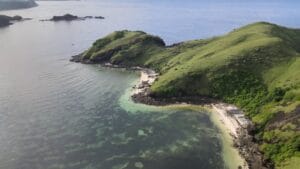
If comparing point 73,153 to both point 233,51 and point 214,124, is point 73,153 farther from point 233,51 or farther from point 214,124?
point 233,51

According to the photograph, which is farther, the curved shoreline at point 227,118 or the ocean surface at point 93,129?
the ocean surface at point 93,129

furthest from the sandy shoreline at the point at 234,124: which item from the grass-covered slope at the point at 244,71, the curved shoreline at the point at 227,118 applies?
the grass-covered slope at the point at 244,71

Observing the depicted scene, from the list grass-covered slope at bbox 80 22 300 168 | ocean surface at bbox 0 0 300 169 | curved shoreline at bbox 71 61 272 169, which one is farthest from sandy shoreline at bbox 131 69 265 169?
ocean surface at bbox 0 0 300 169

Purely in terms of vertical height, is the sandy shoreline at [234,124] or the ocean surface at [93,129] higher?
the sandy shoreline at [234,124]

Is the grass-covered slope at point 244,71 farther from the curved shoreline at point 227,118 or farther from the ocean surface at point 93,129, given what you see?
the ocean surface at point 93,129

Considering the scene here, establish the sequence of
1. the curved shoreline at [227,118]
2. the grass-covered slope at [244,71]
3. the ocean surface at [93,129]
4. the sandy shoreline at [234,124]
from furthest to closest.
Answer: the grass-covered slope at [244,71] < the ocean surface at [93,129] < the curved shoreline at [227,118] < the sandy shoreline at [234,124]

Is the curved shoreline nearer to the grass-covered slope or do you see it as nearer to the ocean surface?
the grass-covered slope
